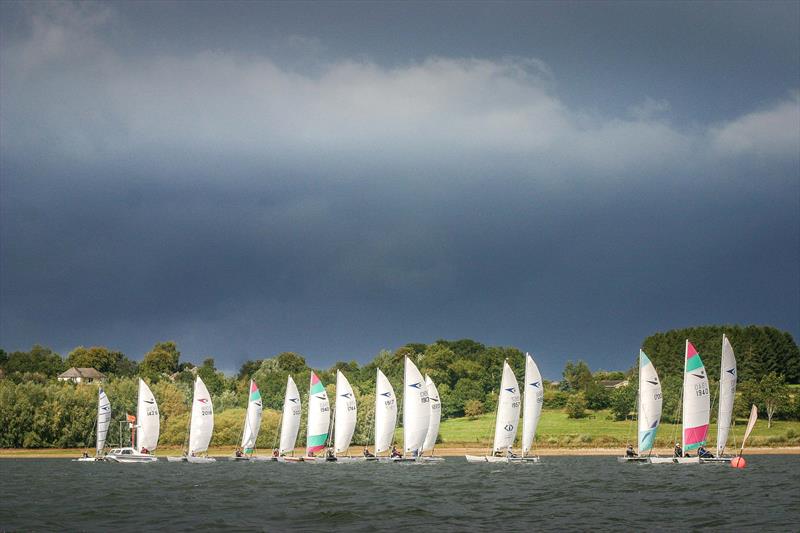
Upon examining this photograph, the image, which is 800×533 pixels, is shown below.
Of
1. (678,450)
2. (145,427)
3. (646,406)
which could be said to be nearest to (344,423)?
(145,427)

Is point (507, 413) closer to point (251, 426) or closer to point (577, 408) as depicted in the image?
point (251, 426)

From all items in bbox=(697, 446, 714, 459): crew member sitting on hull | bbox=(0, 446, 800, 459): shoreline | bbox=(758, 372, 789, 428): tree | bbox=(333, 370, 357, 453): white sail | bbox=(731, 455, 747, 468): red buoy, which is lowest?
bbox=(0, 446, 800, 459): shoreline

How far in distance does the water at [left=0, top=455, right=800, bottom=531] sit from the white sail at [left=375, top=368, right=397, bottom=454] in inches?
778

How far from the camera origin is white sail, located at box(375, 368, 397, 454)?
106m

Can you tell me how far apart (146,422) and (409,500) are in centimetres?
7382

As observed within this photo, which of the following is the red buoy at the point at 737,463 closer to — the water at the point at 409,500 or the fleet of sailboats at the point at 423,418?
the water at the point at 409,500

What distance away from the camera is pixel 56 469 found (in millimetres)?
94438

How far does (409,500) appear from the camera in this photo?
180 ft

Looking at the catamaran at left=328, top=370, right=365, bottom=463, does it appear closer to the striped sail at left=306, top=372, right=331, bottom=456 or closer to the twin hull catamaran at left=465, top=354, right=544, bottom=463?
the striped sail at left=306, top=372, right=331, bottom=456

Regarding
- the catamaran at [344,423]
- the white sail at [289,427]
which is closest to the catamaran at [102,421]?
the white sail at [289,427]

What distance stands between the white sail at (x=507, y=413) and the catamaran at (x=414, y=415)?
8.31m

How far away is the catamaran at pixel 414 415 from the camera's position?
331 feet

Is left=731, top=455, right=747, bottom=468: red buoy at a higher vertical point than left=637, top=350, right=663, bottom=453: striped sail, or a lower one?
lower

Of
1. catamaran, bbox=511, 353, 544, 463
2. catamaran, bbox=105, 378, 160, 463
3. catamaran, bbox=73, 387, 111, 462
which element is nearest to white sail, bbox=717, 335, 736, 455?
catamaran, bbox=511, 353, 544, 463
